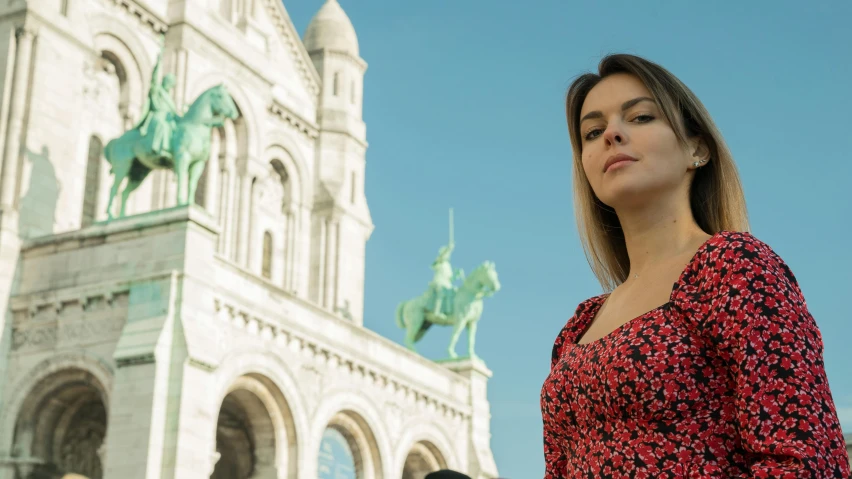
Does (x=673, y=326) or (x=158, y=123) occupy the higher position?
(x=158, y=123)

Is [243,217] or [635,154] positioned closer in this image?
[635,154]

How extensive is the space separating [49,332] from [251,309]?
360cm

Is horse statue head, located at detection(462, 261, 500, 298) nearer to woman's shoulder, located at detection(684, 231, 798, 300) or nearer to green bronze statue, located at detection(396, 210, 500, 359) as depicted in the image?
green bronze statue, located at detection(396, 210, 500, 359)

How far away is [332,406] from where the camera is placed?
23.3 m

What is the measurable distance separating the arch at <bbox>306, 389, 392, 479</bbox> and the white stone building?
5 centimetres

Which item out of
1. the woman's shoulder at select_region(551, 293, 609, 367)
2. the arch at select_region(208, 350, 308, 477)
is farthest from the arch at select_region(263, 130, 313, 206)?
the woman's shoulder at select_region(551, 293, 609, 367)

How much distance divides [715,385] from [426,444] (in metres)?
25.6

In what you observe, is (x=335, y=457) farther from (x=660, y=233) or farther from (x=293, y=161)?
(x=660, y=233)

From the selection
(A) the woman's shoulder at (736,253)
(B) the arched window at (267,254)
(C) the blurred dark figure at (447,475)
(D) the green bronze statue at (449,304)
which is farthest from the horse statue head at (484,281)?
(A) the woman's shoulder at (736,253)

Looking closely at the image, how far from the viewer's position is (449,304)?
97.1 ft

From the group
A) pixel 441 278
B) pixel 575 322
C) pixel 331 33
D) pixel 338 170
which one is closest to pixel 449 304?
pixel 441 278

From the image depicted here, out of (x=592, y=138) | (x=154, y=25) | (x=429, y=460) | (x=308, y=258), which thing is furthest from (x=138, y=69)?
(x=592, y=138)

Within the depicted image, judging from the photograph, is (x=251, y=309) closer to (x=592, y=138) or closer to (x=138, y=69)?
(x=138, y=69)

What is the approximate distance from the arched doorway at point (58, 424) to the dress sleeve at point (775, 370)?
18.8m
